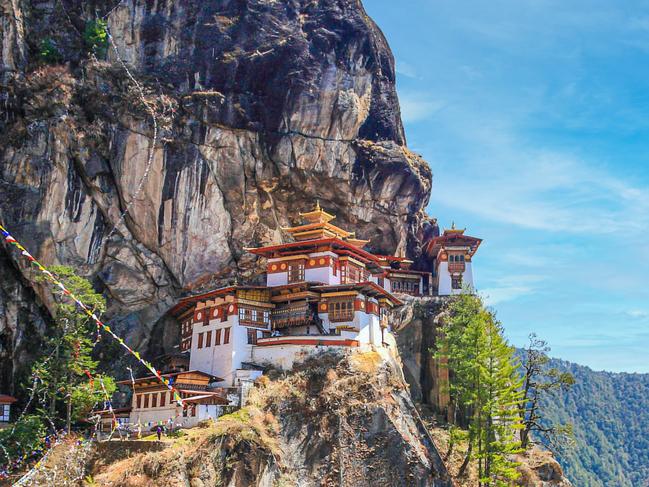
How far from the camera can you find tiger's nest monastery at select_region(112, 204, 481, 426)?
47.7m

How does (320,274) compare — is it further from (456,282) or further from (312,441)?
(456,282)

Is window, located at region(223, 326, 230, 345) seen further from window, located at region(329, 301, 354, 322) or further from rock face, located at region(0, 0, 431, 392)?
rock face, located at region(0, 0, 431, 392)

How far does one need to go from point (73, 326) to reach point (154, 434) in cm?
865

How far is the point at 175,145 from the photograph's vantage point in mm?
59031

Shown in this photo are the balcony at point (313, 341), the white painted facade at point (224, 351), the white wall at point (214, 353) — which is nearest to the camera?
the balcony at point (313, 341)

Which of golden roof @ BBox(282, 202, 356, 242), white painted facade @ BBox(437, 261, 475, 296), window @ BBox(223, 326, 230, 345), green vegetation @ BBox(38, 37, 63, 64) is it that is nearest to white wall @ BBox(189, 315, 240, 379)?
window @ BBox(223, 326, 230, 345)

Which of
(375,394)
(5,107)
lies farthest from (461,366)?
(5,107)

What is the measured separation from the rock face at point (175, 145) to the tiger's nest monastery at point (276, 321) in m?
4.85

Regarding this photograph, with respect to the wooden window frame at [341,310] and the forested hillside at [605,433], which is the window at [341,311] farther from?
the forested hillside at [605,433]

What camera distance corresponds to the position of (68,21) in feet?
197

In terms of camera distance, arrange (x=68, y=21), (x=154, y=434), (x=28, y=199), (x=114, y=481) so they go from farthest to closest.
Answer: (x=68, y=21) → (x=28, y=199) → (x=154, y=434) → (x=114, y=481)

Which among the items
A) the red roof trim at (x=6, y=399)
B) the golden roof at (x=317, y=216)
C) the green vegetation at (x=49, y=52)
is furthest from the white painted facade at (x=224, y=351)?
the green vegetation at (x=49, y=52)

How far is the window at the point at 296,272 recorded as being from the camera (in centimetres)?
5653

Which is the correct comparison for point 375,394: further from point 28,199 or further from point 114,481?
point 28,199
